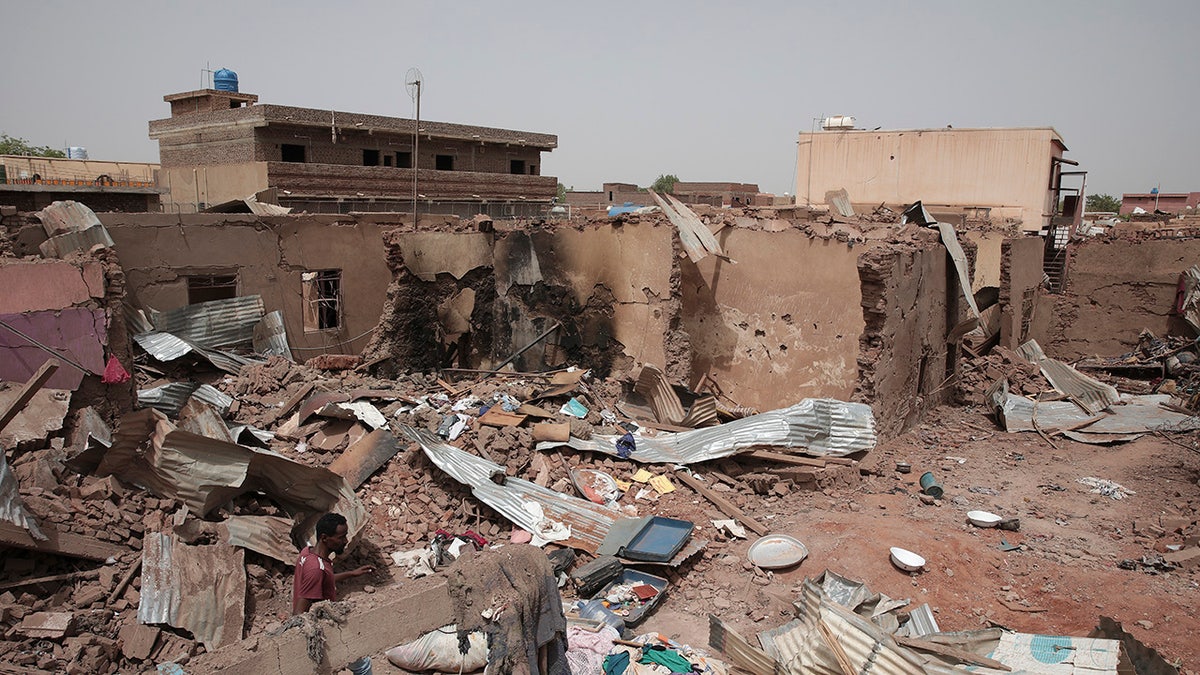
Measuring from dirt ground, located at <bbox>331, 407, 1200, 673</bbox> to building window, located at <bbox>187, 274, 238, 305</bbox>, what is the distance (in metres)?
7.24

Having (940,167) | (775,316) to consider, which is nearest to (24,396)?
(775,316)

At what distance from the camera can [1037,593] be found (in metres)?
6.04

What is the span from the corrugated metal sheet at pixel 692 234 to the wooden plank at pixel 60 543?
23.7ft

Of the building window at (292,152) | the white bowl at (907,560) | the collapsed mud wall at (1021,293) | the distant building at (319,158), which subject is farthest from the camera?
the building window at (292,152)

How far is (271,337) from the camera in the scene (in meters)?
11.8

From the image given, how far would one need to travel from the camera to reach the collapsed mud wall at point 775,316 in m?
9.74

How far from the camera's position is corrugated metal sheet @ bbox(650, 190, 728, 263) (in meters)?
10.1

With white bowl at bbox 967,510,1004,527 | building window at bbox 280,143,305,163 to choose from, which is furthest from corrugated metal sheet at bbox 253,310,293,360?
building window at bbox 280,143,305,163

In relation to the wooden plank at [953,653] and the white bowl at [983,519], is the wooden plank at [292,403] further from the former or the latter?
the white bowl at [983,519]

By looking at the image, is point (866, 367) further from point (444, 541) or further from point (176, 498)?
point (176, 498)

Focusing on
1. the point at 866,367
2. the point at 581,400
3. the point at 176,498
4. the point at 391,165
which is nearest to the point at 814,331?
the point at 866,367

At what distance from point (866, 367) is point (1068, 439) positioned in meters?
3.95

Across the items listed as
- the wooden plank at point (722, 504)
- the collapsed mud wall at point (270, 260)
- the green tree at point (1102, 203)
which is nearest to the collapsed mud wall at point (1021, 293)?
the wooden plank at point (722, 504)

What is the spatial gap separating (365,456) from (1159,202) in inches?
2079
